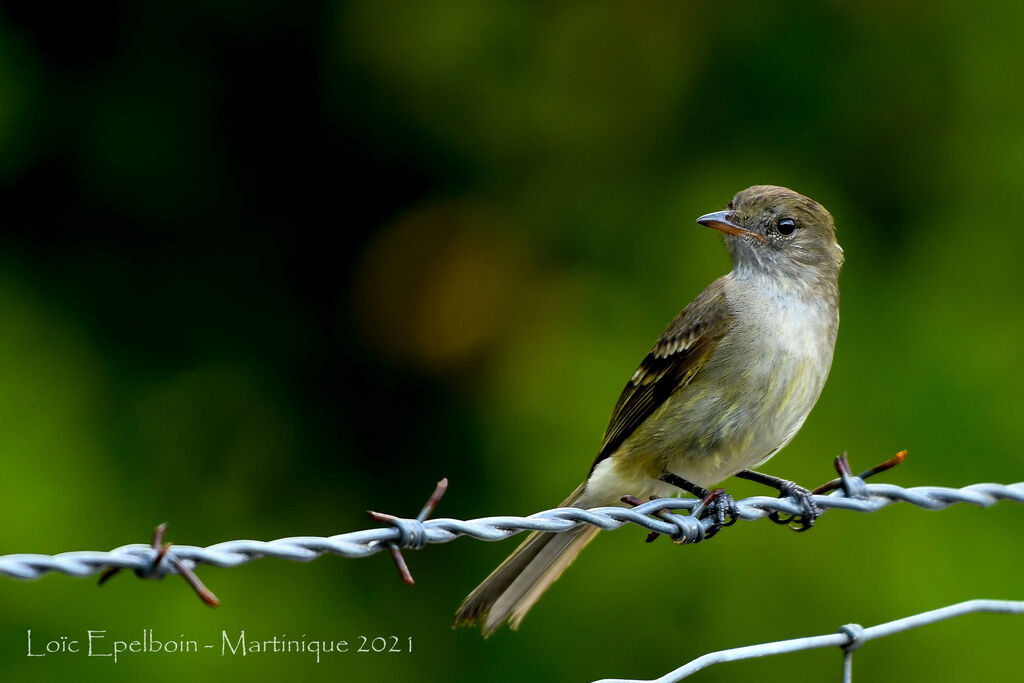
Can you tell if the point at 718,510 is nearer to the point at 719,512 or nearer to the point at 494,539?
the point at 719,512

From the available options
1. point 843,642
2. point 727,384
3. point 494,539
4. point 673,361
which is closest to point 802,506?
point 727,384

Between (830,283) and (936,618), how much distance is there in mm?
1615

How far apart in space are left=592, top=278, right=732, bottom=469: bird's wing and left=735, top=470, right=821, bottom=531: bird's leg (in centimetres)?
49

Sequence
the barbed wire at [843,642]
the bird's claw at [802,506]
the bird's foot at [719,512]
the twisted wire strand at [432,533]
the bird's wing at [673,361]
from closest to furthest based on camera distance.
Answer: the twisted wire strand at [432,533] < the barbed wire at [843,642] < the bird's foot at [719,512] < the bird's claw at [802,506] < the bird's wing at [673,361]

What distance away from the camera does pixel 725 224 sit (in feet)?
14.2

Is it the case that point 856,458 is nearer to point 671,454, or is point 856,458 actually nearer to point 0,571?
point 671,454

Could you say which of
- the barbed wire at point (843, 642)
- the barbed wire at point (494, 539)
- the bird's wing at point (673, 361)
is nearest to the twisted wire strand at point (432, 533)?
the barbed wire at point (494, 539)

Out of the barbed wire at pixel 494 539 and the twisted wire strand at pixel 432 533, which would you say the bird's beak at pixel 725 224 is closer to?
the barbed wire at pixel 494 539

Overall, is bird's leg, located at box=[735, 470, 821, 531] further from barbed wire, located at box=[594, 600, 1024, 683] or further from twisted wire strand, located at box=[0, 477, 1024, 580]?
barbed wire, located at box=[594, 600, 1024, 683]

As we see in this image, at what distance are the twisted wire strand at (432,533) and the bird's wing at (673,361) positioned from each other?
0.71 m

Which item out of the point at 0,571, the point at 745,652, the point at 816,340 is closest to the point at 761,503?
the point at 745,652

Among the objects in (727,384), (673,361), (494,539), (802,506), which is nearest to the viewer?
(494,539)

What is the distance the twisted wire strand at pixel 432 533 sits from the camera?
1.94 m

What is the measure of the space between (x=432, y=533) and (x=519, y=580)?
129 cm
